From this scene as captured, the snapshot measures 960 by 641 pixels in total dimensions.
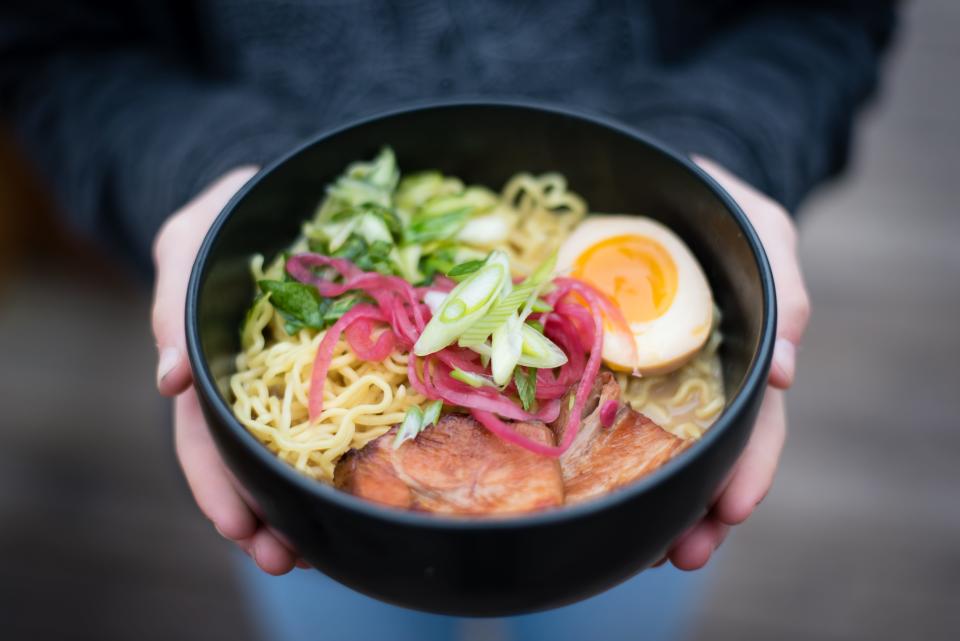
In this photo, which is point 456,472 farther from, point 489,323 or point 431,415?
point 489,323

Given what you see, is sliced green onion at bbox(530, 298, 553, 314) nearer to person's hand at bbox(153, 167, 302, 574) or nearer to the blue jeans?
person's hand at bbox(153, 167, 302, 574)

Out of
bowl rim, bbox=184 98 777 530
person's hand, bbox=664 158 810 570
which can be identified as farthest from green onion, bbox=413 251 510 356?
person's hand, bbox=664 158 810 570

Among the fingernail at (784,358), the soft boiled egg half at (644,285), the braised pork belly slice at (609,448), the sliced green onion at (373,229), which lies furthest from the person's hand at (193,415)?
the fingernail at (784,358)

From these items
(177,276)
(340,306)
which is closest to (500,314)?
(340,306)

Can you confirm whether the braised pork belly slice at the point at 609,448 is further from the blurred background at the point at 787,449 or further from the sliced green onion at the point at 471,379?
the blurred background at the point at 787,449

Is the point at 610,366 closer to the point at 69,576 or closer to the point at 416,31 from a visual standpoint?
the point at 416,31
